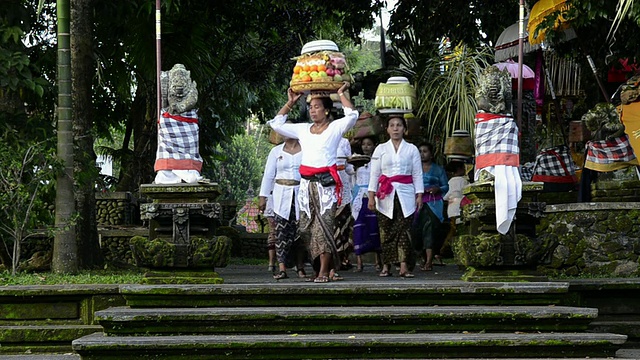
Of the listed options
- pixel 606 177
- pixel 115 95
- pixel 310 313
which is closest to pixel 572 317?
pixel 310 313

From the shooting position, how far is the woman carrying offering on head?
1022 cm

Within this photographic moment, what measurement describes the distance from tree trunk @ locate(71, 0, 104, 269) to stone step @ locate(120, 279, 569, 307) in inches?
140

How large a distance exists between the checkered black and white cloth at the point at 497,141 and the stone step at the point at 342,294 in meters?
1.17

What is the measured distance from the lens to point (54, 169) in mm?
11836

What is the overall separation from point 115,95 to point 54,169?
662 centimetres

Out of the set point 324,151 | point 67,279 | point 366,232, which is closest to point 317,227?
point 324,151

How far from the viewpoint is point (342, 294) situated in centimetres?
951

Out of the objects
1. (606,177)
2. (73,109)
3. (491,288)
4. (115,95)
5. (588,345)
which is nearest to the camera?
(588,345)

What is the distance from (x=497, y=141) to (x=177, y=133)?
2.79 m

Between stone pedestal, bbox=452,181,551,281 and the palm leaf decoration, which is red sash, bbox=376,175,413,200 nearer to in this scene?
stone pedestal, bbox=452,181,551,281

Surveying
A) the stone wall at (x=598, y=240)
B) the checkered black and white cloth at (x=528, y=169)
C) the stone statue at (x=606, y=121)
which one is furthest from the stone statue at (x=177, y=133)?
the checkered black and white cloth at (x=528, y=169)

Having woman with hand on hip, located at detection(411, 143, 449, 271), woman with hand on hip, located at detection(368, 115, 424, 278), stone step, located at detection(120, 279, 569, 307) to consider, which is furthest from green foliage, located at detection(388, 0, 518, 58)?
stone step, located at detection(120, 279, 569, 307)

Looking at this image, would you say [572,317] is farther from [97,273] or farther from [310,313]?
[97,273]

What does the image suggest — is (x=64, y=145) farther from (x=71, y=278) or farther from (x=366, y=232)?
(x=366, y=232)
